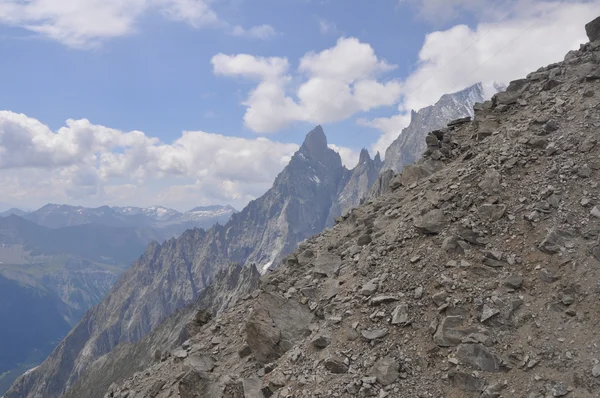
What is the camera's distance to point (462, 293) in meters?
15.1

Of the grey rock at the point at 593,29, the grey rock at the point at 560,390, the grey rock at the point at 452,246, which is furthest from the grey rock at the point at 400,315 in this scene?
the grey rock at the point at 593,29

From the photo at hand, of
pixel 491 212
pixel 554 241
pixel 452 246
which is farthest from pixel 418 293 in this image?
pixel 554 241

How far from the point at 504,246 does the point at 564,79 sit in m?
14.3

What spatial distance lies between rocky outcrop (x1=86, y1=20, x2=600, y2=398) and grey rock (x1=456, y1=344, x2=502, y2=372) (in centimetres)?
Result: 3

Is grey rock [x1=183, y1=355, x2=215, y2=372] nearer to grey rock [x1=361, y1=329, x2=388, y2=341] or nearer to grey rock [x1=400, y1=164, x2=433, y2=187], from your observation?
grey rock [x1=361, y1=329, x2=388, y2=341]

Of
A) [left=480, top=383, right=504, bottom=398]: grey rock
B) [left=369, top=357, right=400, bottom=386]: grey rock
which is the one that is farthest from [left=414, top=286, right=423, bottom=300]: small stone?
[left=480, top=383, right=504, bottom=398]: grey rock

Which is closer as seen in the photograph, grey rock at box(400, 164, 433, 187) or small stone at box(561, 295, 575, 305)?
small stone at box(561, 295, 575, 305)

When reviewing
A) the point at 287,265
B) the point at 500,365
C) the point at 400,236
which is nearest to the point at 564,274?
the point at 500,365

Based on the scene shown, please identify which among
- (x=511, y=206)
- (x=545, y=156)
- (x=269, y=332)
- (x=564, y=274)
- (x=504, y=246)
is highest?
(x=545, y=156)

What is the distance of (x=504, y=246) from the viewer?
16359 mm

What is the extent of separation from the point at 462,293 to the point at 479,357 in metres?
2.55

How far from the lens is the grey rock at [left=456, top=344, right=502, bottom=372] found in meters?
12.9

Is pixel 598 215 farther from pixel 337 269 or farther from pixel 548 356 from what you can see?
pixel 337 269

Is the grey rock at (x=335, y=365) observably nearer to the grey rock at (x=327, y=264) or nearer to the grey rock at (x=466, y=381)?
the grey rock at (x=466, y=381)
